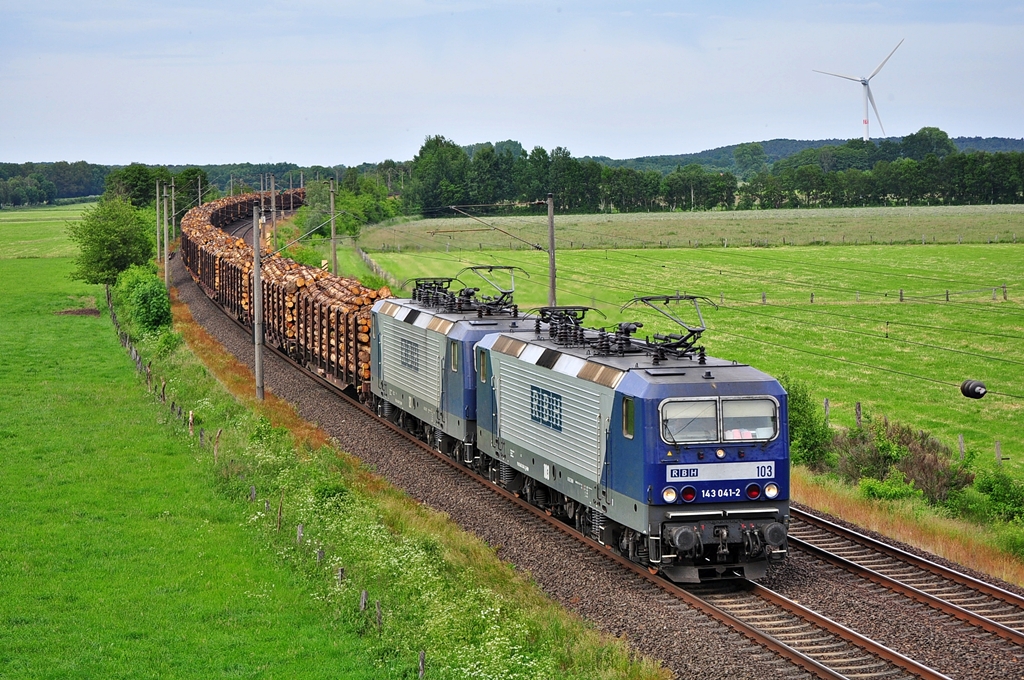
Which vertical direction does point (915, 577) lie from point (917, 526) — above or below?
→ above

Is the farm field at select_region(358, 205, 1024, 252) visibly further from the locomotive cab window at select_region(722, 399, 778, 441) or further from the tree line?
the locomotive cab window at select_region(722, 399, 778, 441)

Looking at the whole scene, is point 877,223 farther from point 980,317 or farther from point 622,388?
point 622,388

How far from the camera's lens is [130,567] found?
21281mm

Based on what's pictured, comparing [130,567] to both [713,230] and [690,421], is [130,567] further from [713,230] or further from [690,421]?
[713,230]

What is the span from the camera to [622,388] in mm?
18969

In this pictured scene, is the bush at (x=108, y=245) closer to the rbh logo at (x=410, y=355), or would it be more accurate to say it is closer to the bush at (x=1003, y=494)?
the rbh logo at (x=410, y=355)

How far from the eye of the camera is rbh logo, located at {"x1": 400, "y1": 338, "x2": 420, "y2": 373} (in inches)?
1227

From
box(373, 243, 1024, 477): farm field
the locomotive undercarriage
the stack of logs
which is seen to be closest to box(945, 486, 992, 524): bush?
box(373, 243, 1024, 477): farm field

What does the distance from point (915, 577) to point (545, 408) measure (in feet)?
25.3

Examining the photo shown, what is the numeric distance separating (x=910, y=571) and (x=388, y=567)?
9.40 metres

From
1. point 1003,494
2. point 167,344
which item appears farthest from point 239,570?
point 167,344

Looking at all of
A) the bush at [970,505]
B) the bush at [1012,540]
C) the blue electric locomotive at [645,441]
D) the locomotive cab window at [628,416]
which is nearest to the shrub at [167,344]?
the blue electric locomotive at [645,441]

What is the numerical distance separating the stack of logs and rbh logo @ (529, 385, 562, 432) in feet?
49.2

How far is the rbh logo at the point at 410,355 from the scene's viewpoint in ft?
102
